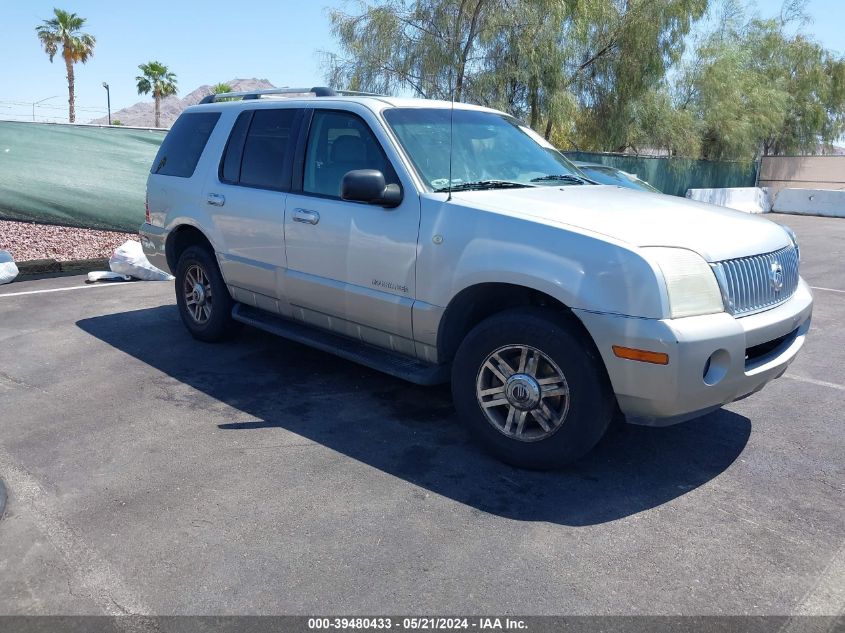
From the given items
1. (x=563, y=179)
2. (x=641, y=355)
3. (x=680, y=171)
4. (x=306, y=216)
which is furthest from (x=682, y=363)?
(x=680, y=171)

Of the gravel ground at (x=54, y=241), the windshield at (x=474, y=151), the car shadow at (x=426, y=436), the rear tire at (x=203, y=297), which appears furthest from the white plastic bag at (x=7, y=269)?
the windshield at (x=474, y=151)

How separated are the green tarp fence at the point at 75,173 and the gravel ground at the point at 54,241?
118 mm

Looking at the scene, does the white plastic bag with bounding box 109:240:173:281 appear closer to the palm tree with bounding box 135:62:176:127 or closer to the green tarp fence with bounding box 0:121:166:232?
the green tarp fence with bounding box 0:121:166:232

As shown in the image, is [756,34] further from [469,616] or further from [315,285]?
[469,616]

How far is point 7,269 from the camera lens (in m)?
9.12

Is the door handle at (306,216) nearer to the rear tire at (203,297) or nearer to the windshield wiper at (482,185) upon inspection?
the windshield wiper at (482,185)

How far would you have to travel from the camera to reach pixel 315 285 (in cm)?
514

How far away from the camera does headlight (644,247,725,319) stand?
140 inches

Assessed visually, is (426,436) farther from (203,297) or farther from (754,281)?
(203,297)

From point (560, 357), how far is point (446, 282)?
834mm

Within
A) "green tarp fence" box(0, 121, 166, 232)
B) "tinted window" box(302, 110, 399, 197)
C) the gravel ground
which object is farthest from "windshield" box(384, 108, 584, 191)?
"green tarp fence" box(0, 121, 166, 232)

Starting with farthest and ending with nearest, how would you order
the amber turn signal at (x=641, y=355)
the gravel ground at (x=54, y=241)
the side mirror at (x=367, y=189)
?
the gravel ground at (x=54, y=241)
the side mirror at (x=367, y=189)
the amber turn signal at (x=641, y=355)

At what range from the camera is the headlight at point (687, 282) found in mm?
3564

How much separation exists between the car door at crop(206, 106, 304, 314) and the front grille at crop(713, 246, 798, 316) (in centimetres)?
298
